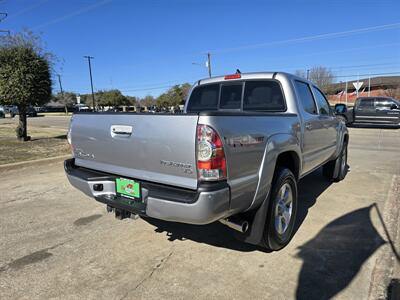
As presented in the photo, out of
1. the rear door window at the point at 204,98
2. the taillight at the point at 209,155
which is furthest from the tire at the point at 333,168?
the taillight at the point at 209,155

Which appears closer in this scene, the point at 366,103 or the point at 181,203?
the point at 181,203

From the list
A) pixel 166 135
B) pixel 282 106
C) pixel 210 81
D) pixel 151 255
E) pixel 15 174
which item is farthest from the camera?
pixel 15 174

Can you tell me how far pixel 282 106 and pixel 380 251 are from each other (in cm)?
201

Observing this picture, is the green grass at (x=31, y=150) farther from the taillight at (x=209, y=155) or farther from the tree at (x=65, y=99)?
the tree at (x=65, y=99)

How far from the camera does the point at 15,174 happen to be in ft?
25.2

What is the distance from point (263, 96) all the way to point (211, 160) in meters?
2.14

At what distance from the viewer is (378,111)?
19.3 m

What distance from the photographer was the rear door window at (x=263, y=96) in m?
4.31

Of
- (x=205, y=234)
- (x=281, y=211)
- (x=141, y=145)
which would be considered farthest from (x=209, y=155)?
(x=205, y=234)

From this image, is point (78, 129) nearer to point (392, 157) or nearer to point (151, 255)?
point (151, 255)

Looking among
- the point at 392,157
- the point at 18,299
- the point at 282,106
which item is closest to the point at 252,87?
the point at 282,106

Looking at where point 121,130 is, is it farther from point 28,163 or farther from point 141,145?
point 28,163

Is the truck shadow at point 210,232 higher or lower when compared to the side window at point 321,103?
lower

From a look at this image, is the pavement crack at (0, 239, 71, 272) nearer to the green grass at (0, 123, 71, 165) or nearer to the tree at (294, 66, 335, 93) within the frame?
the green grass at (0, 123, 71, 165)
